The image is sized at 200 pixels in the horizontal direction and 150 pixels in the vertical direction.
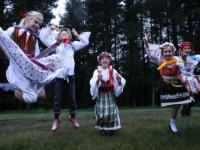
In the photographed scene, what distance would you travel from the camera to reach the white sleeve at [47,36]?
8.26m

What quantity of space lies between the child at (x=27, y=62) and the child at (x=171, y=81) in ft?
9.24

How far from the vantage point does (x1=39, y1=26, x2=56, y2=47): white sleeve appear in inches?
325

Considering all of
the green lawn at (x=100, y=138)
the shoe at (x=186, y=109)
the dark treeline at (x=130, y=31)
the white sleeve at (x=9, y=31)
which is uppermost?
the dark treeline at (x=130, y=31)

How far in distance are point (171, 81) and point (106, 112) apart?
154 cm

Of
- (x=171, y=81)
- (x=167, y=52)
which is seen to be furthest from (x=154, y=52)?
(x=171, y=81)

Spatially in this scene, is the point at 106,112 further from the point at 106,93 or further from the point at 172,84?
the point at 172,84

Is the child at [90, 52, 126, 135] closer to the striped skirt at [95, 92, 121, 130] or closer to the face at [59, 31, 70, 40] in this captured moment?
the striped skirt at [95, 92, 121, 130]

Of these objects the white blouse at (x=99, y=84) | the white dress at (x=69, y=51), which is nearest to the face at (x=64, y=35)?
the white dress at (x=69, y=51)

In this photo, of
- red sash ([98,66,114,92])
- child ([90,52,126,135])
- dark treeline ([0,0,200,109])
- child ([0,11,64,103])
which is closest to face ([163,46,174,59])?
child ([90,52,126,135])

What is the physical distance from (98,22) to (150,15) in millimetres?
4714

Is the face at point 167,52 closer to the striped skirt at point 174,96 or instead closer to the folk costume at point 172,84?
Result: the folk costume at point 172,84

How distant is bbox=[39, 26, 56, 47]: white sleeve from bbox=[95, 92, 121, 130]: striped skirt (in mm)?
1909

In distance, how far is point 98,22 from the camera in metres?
42.2

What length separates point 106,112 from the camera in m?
9.64
